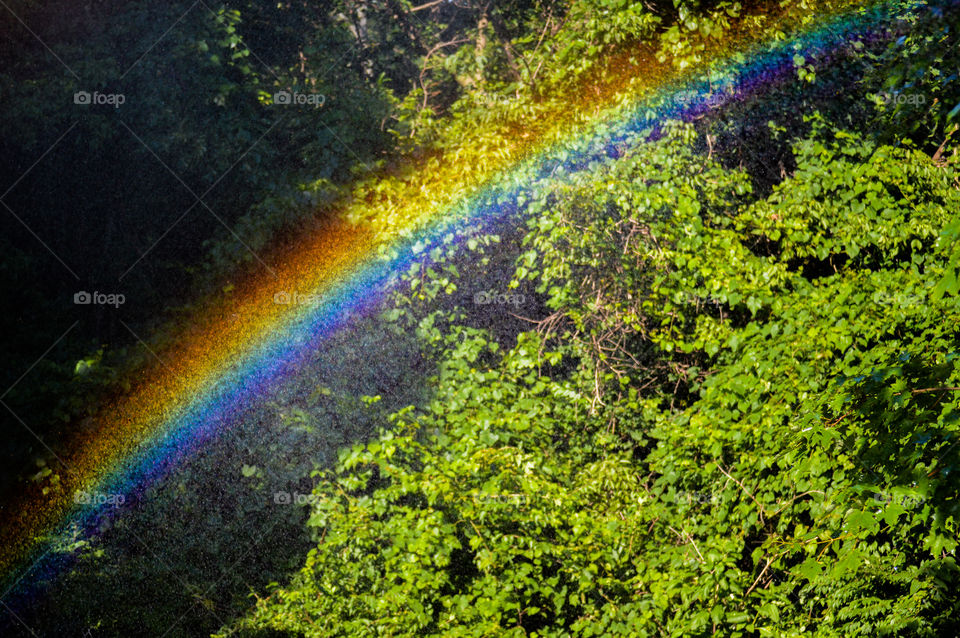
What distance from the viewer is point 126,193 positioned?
816 centimetres

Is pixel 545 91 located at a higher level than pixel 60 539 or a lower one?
higher

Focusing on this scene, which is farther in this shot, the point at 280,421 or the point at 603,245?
the point at 280,421

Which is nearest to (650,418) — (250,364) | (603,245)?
(603,245)

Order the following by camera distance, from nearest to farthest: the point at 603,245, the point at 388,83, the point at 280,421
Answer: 1. the point at 603,245
2. the point at 280,421
3. the point at 388,83

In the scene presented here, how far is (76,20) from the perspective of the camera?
25.6 feet

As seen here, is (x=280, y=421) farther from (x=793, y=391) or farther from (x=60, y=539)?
(x=793, y=391)

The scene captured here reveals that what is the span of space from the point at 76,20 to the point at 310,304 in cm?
380

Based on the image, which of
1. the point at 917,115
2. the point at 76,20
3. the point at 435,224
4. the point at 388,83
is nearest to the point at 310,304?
the point at 435,224

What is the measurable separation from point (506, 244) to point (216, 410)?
10.6ft

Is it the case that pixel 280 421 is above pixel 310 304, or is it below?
below

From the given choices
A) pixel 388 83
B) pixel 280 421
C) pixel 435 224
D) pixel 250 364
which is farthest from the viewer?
pixel 388 83

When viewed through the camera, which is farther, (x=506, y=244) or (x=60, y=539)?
(x=506, y=244)

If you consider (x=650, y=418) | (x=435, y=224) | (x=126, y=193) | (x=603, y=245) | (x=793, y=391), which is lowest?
(x=650, y=418)

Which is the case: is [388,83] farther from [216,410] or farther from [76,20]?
[216,410]
